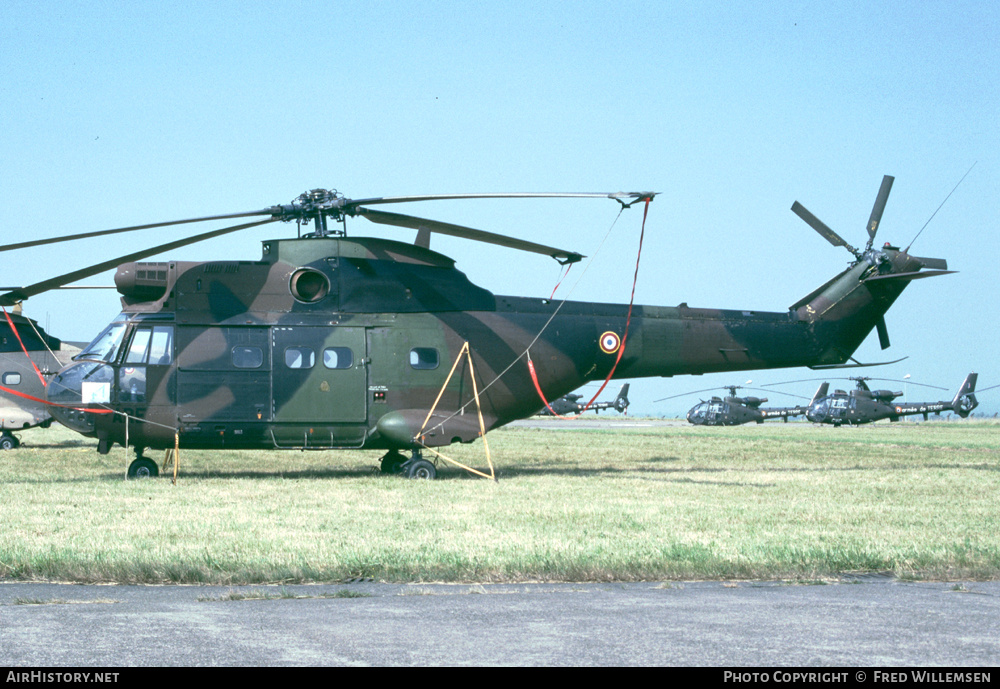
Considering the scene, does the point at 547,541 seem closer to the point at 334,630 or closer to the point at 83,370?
the point at 334,630

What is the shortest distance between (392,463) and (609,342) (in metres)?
4.93

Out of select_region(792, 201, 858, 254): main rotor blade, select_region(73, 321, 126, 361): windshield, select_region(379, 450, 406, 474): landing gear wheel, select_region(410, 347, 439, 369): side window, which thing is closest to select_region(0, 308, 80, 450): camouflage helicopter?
select_region(73, 321, 126, 361): windshield

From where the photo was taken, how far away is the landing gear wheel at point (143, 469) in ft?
58.4

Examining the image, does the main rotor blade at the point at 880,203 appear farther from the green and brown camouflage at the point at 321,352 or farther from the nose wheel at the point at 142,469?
the nose wheel at the point at 142,469

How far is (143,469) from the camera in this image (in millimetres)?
17906

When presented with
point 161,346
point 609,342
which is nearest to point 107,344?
point 161,346

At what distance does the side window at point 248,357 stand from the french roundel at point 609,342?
662 cm

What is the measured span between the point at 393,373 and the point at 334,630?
12.6 metres

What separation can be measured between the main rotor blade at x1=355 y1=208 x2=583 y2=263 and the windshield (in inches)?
187

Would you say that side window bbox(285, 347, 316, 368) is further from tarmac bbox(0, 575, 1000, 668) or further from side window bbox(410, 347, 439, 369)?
tarmac bbox(0, 575, 1000, 668)

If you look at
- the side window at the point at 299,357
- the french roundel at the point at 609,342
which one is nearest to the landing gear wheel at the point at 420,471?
the side window at the point at 299,357

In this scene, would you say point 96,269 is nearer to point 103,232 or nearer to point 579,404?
point 103,232

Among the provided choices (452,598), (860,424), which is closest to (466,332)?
(452,598)

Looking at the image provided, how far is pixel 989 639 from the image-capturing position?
234 inches
